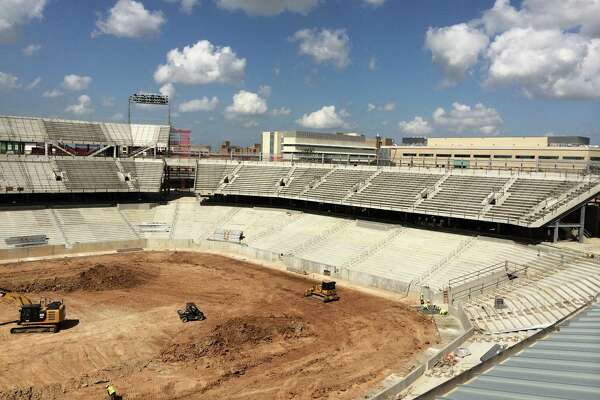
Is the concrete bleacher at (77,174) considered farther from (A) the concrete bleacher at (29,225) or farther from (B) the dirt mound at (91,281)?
(B) the dirt mound at (91,281)

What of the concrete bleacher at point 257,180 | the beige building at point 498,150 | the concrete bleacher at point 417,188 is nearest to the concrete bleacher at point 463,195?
the concrete bleacher at point 417,188

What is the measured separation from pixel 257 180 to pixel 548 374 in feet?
143

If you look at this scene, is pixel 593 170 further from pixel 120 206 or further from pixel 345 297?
pixel 120 206

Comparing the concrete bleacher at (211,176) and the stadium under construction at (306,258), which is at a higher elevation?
the concrete bleacher at (211,176)

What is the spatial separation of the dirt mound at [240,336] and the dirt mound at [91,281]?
37.2ft

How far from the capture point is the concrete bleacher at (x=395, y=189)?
42.1 metres

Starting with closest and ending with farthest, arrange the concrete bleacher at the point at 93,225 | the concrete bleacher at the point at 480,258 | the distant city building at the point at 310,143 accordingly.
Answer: the concrete bleacher at the point at 480,258 → the concrete bleacher at the point at 93,225 → the distant city building at the point at 310,143

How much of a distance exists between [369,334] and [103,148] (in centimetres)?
4502

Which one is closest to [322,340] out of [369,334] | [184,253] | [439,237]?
[369,334]

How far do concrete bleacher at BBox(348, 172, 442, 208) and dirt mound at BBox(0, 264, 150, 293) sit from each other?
67.0 feet

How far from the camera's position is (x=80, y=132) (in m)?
57.3

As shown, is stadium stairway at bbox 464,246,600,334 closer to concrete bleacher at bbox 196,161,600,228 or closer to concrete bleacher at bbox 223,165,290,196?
concrete bleacher at bbox 196,161,600,228

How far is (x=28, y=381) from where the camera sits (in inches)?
750

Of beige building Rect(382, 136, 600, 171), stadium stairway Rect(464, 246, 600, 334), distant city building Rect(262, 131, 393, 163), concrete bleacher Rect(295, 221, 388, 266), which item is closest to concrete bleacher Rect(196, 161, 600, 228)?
concrete bleacher Rect(295, 221, 388, 266)
